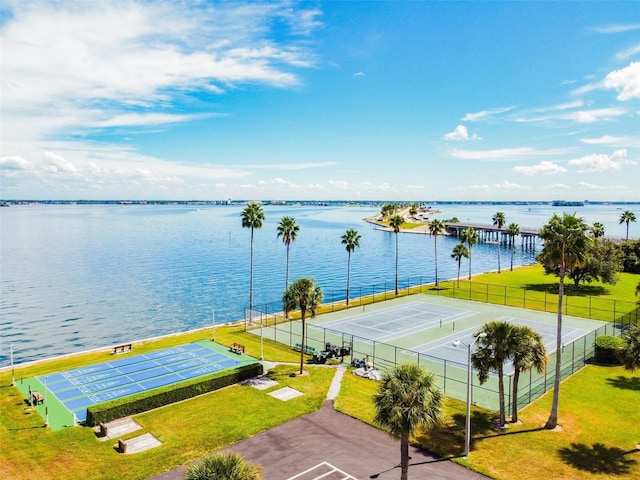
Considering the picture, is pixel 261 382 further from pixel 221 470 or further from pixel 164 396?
pixel 221 470

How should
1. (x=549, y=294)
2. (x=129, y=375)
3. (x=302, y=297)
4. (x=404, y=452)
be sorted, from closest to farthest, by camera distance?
(x=404, y=452)
(x=302, y=297)
(x=129, y=375)
(x=549, y=294)

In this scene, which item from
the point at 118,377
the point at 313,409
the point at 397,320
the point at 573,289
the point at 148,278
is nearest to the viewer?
the point at 313,409

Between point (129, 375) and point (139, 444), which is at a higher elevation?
point (139, 444)

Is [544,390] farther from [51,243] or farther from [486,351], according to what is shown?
[51,243]

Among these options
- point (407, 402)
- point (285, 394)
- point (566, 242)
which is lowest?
point (285, 394)

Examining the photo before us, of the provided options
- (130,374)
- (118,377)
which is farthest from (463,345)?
(118,377)

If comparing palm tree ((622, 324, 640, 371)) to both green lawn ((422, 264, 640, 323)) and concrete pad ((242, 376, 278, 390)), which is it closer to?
concrete pad ((242, 376, 278, 390))

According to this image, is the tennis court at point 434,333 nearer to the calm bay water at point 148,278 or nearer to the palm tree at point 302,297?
the palm tree at point 302,297

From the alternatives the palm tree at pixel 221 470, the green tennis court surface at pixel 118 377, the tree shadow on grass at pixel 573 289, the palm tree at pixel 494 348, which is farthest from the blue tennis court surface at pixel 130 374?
the tree shadow on grass at pixel 573 289
